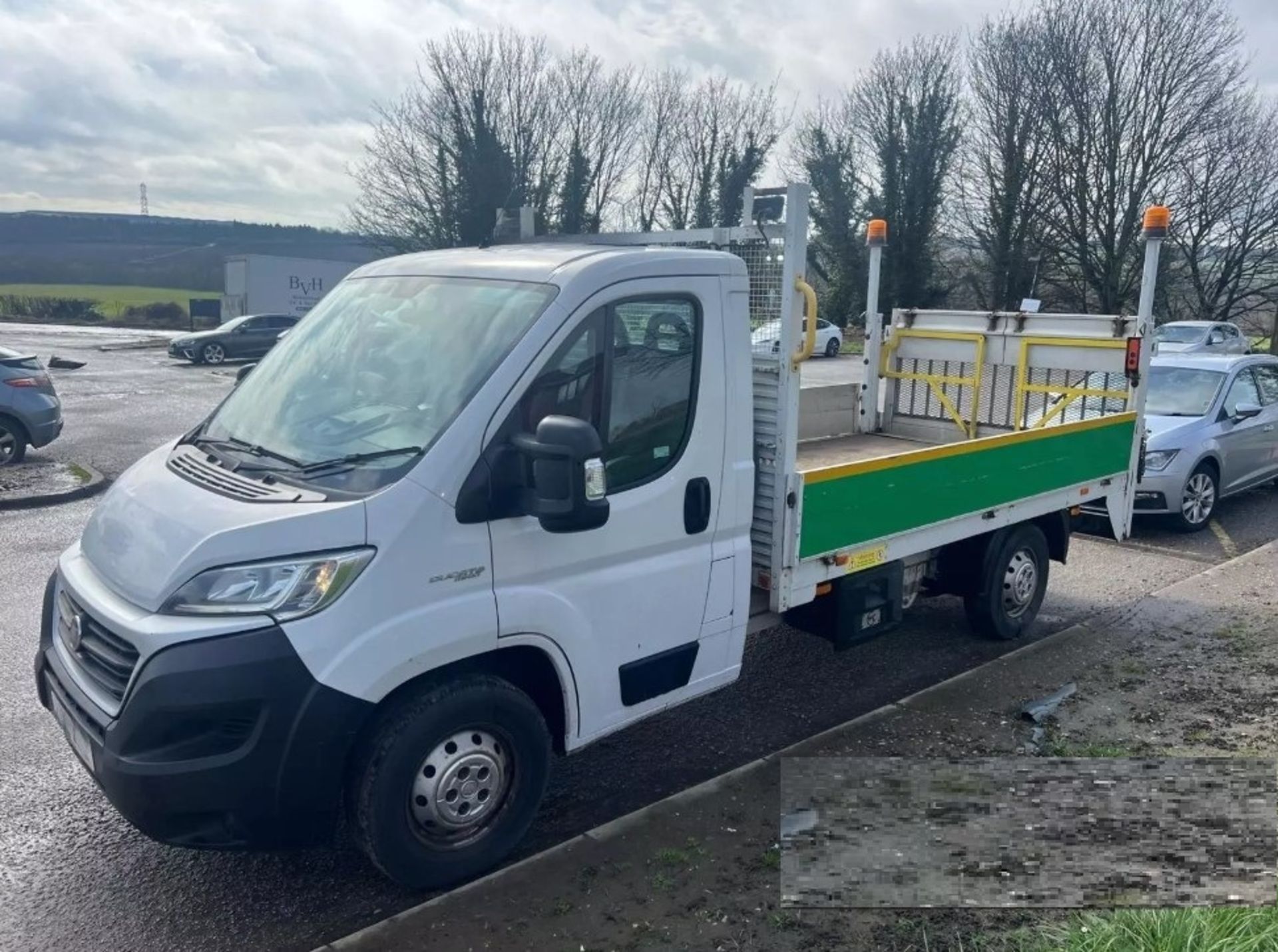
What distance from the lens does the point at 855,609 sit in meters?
5.38

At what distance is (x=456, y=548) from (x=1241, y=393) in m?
10.2

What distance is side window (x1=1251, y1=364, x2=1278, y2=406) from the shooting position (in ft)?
37.2

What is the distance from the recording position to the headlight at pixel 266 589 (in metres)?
3.31

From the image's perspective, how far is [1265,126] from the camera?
1091 inches

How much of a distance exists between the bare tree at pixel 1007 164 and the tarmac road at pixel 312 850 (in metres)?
24.6

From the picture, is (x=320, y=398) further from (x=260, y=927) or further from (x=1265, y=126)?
(x=1265, y=126)

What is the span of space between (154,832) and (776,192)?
3650 millimetres

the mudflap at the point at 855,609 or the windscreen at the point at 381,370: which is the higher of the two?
the windscreen at the point at 381,370

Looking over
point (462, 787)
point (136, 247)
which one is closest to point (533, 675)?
point (462, 787)

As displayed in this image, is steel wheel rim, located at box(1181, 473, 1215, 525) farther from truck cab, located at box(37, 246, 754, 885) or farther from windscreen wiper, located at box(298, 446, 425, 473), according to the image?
Result: windscreen wiper, located at box(298, 446, 425, 473)

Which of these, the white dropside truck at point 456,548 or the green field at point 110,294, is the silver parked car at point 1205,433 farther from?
the green field at point 110,294

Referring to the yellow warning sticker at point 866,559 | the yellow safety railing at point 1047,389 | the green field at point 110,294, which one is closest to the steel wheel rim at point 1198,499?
the yellow safety railing at point 1047,389

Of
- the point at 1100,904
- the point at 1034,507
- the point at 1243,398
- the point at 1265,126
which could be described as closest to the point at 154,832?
the point at 1100,904

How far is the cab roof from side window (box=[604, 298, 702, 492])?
15 cm
